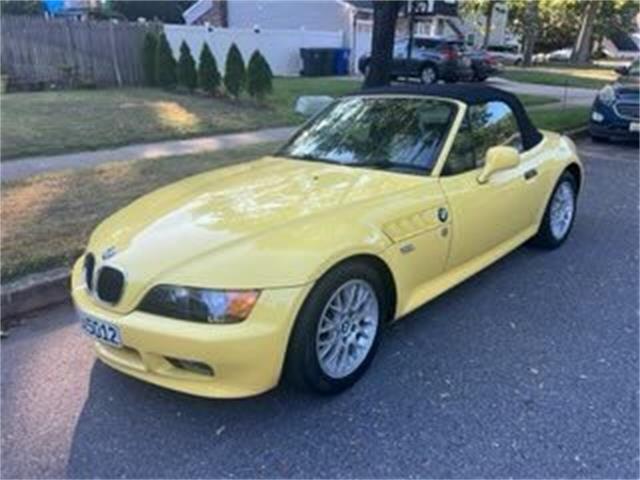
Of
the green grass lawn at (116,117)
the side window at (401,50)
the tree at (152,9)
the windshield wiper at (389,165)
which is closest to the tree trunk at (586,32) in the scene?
the side window at (401,50)

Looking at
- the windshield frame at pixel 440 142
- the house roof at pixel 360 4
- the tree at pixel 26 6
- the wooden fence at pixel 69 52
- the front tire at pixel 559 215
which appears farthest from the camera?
the tree at pixel 26 6

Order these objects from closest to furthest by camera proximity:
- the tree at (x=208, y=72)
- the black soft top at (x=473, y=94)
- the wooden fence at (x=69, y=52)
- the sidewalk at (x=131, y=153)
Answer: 1. the black soft top at (x=473, y=94)
2. the sidewalk at (x=131, y=153)
3. the tree at (x=208, y=72)
4. the wooden fence at (x=69, y=52)

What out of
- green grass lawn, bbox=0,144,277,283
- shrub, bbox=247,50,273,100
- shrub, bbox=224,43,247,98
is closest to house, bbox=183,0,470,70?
shrub, bbox=224,43,247,98

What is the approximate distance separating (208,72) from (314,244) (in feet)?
39.7

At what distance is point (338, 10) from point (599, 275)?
2601 cm

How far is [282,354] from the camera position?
113 inches

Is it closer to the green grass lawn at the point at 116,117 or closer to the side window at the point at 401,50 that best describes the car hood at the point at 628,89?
the green grass lawn at the point at 116,117

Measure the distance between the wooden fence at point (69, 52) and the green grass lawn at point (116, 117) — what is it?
1.19m

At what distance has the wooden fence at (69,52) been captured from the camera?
660 inches

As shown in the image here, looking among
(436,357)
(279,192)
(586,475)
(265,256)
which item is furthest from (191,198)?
(586,475)

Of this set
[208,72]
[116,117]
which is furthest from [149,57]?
[116,117]

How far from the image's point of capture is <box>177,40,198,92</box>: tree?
→ 48.9ft

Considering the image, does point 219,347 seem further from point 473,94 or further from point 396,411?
point 473,94

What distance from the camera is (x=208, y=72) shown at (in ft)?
46.9
